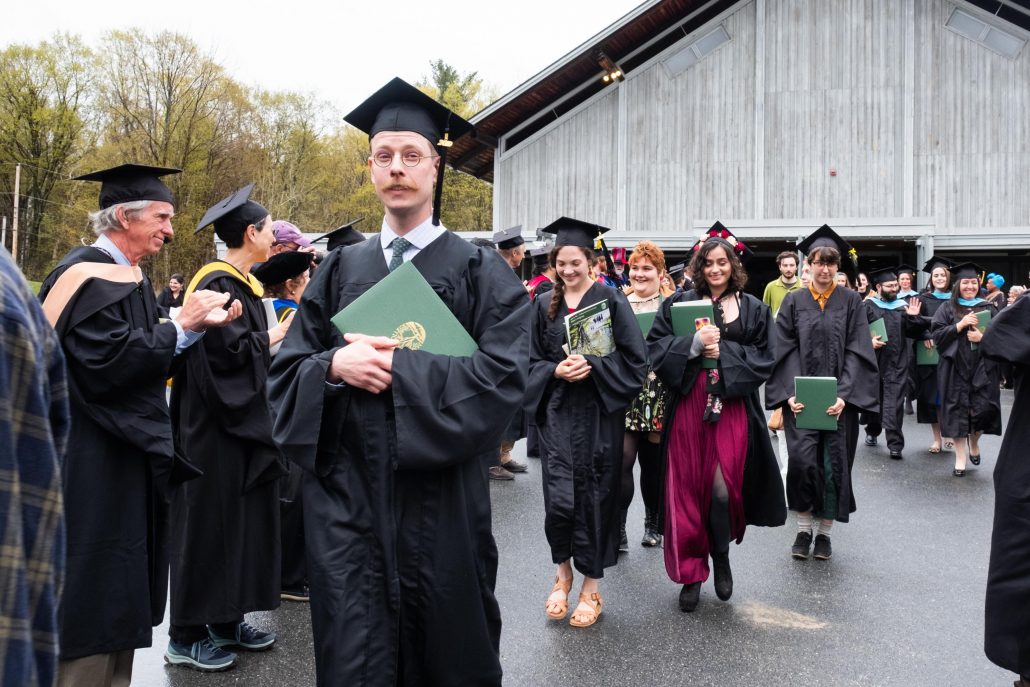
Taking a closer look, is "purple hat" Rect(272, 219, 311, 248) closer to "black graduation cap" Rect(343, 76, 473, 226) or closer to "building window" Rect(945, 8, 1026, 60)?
"black graduation cap" Rect(343, 76, 473, 226)

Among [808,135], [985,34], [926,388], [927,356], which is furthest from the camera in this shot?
[808,135]

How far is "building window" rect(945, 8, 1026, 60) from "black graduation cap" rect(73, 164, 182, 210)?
75.3ft

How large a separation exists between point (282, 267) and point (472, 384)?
10.6 feet

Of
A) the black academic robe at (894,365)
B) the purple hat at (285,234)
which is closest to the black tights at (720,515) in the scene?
the purple hat at (285,234)

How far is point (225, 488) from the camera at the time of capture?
4219 millimetres

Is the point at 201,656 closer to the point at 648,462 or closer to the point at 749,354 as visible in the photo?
the point at 749,354

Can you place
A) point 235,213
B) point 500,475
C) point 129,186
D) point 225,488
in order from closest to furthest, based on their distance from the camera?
1. point 129,186
2. point 225,488
3. point 235,213
4. point 500,475

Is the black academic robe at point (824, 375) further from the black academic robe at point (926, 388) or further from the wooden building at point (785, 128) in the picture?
the wooden building at point (785, 128)

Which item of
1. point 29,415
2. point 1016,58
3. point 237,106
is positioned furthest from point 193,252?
point 29,415

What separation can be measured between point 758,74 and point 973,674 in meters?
20.4

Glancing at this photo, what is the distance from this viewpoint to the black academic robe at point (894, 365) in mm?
10102

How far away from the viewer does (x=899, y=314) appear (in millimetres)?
10852

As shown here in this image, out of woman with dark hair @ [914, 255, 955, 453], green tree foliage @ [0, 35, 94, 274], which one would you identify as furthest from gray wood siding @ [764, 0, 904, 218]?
green tree foliage @ [0, 35, 94, 274]

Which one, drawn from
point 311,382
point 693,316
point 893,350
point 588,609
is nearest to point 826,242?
point 693,316
